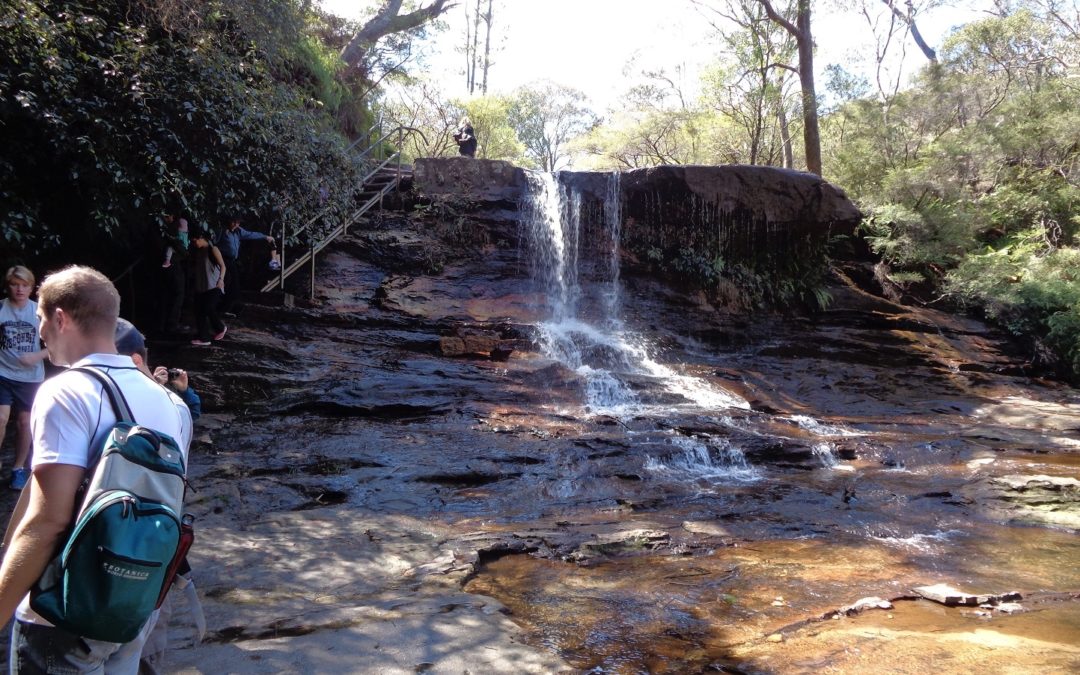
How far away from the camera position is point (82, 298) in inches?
75.8

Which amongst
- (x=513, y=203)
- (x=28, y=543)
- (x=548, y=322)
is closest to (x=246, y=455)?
(x=28, y=543)

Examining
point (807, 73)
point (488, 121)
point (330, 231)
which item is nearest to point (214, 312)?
point (330, 231)

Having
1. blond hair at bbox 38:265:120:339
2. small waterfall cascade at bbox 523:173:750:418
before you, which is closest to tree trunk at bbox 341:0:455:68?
small waterfall cascade at bbox 523:173:750:418

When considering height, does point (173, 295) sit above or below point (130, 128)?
below

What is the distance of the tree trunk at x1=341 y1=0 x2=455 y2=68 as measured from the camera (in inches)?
780

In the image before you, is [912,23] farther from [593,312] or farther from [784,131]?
[593,312]

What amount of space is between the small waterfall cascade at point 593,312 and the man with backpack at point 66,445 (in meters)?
8.49

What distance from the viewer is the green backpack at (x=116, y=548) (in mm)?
1611

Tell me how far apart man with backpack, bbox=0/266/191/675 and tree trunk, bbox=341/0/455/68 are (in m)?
19.5

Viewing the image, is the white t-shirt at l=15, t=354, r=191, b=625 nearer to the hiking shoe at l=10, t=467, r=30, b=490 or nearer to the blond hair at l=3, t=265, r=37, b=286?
the blond hair at l=3, t=265, r=37, b=286

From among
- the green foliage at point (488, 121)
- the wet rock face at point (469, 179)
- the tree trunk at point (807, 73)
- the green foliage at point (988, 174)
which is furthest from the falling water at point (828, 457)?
the green foliage at point (488, 121)

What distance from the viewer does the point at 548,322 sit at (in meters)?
13.7

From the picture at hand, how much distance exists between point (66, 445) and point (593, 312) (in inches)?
518

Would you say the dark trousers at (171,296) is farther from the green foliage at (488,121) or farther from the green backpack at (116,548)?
the green foliage at (488,121)
